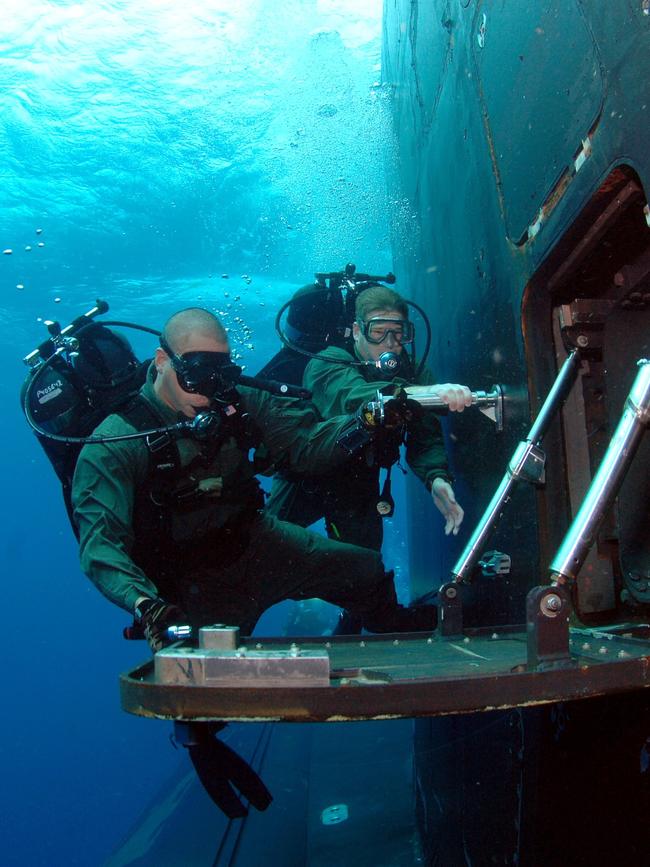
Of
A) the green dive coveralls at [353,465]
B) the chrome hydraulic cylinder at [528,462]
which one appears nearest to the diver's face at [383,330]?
the green dive coveralls at [353,465]

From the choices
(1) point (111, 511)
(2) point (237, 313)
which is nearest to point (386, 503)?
(1) point (111, 511)

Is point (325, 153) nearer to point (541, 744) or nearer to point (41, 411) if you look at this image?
point (41, 411)

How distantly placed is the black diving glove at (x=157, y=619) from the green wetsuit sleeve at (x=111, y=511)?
10cm

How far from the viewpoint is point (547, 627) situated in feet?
3.93

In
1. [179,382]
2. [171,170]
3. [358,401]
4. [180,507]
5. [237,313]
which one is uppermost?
[171,170]

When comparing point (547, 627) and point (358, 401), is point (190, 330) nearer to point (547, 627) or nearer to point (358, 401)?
point (358, 401)

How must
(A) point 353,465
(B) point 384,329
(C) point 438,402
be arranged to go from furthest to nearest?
(A) point 353,465, (B) point 384,329, (C) point 438,402

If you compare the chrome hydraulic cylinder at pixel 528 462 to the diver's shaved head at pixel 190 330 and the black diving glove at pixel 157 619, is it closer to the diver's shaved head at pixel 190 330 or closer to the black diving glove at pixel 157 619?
the black diving glove at pixel 157 619

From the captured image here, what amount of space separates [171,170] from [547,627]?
1823cm

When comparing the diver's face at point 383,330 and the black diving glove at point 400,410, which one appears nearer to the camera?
the black diving glove at point 400,410

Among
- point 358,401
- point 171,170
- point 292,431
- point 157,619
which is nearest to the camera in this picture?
point 157,619

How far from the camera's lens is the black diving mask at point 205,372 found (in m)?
Result: 3.47

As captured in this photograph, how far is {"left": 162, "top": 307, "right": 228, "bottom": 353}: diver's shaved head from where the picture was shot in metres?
3.61

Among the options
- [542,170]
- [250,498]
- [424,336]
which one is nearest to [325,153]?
[424,336]
